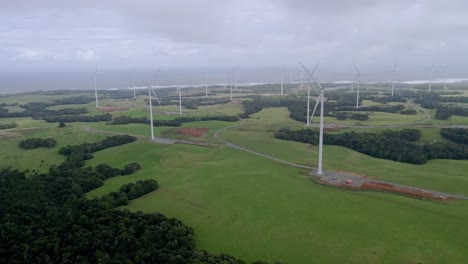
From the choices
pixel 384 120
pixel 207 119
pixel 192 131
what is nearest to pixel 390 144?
pixel 384 120

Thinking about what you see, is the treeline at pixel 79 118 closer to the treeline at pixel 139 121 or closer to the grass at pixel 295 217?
the treeline at pixel 139 121

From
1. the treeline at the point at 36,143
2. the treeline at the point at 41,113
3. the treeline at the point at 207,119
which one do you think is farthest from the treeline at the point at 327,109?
the treeline at the point at 41,113

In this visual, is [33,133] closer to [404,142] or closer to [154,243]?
[154,243]

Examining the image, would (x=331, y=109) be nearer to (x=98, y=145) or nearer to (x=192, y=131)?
(x=192, y=131)

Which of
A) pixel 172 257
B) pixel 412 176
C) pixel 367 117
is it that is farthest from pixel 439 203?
pixel 367 117

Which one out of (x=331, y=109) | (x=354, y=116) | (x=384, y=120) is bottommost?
(x=384, y=120)
